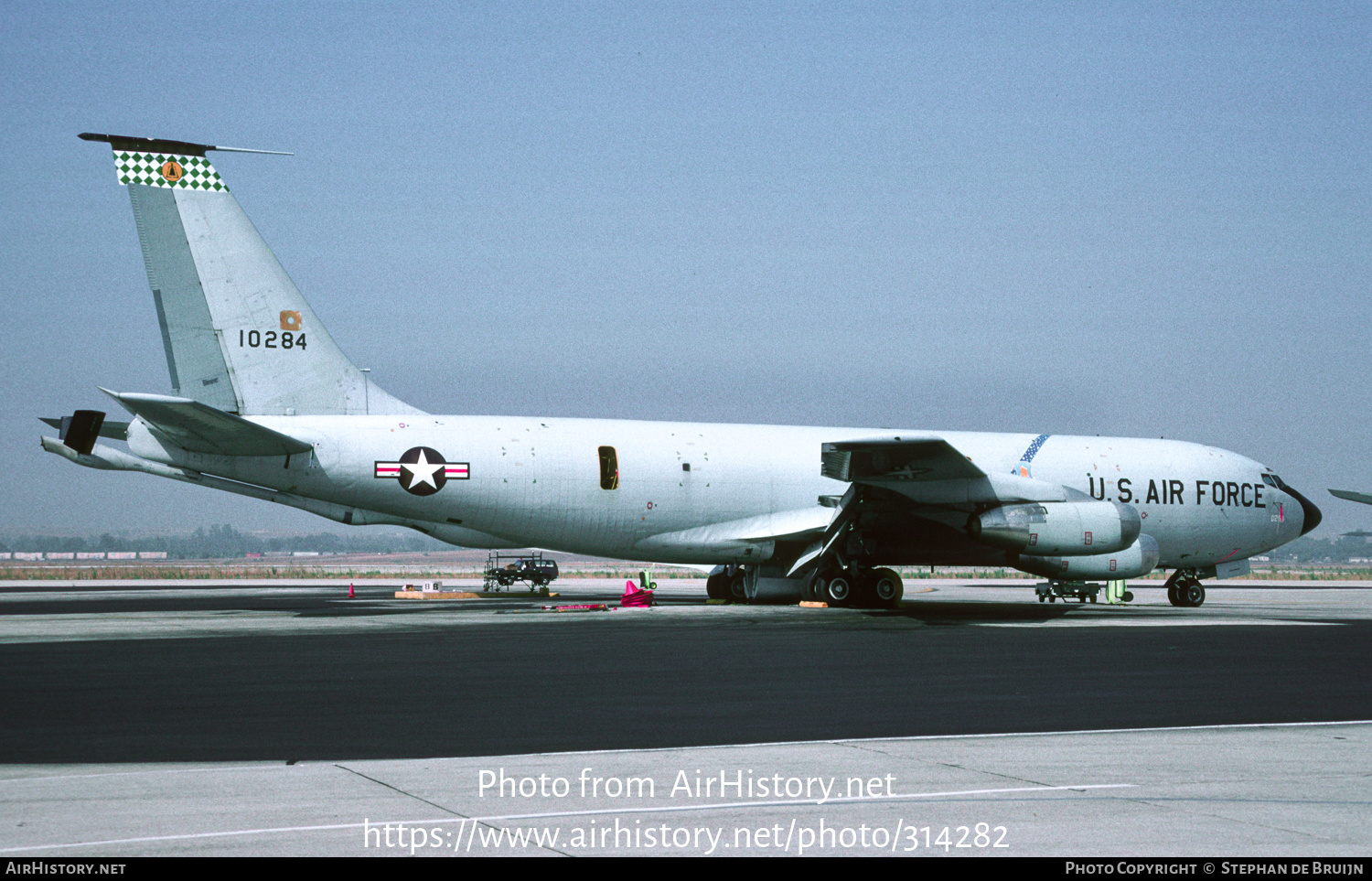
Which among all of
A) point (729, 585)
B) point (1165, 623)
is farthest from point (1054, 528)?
point (729, 585)

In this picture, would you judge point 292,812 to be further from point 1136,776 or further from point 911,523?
point 911,523

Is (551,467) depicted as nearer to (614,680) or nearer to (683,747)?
(614,680)

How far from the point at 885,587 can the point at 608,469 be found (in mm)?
6180

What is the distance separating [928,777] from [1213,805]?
1.51 m

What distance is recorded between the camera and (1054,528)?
23297 millimetres

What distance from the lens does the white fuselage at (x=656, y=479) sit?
74.3ft

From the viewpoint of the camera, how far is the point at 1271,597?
126 ft

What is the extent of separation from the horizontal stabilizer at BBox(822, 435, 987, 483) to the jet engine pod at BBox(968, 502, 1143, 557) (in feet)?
3.27

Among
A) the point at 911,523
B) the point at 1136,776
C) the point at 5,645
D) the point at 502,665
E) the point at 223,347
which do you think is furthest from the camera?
the point at 911,523

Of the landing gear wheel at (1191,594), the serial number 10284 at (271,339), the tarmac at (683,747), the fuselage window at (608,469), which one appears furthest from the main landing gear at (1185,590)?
the serial number 10284 at (271,339)

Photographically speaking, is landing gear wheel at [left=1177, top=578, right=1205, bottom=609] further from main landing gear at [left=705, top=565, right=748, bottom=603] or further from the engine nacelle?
main landing gear at [left=705, top=565, right=748, bottom=603]

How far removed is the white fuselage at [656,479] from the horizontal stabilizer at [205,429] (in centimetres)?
28

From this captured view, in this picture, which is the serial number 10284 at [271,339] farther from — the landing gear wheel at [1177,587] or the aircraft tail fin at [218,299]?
the landing gear wheel at [1177,587]
